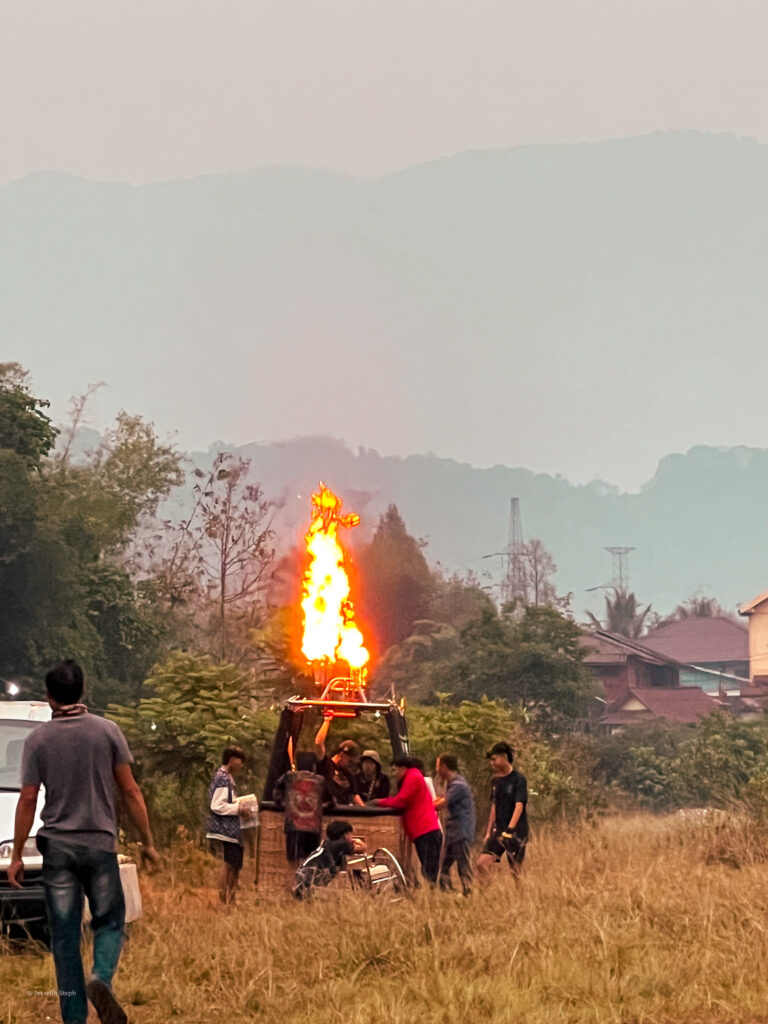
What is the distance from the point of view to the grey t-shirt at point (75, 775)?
8.59 meters

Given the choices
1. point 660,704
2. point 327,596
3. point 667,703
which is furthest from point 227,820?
point 667,703

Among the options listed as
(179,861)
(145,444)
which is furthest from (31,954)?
(145,444)

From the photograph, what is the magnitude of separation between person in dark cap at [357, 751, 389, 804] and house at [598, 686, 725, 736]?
8882 cm

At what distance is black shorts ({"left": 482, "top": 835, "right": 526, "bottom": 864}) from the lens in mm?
16047

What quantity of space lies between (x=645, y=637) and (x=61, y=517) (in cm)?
8853

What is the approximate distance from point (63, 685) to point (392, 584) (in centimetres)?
9307

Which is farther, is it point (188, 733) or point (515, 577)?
point (515, 577)

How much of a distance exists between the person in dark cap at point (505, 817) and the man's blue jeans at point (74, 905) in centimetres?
782

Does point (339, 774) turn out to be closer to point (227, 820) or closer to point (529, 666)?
point (227, 820)

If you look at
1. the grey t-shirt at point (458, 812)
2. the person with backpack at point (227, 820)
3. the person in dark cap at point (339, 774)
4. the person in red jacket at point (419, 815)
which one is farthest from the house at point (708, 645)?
the person in red jacket at point (419, 815)

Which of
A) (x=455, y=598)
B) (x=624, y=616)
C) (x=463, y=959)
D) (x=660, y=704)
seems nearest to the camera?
(x=463, y=959)

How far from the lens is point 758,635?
123 m

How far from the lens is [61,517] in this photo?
2352 inches

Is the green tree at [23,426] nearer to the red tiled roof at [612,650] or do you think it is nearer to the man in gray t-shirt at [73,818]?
the man in gray t-shirt at [73,818]
